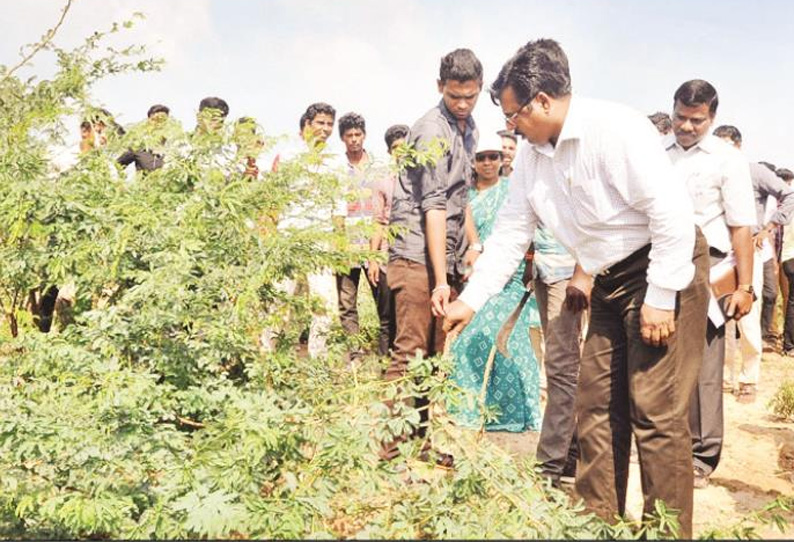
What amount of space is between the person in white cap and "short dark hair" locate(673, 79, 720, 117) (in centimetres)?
139

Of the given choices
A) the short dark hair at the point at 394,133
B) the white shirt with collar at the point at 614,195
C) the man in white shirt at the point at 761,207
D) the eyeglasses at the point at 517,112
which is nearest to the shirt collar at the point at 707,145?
the white shirt with collar at the point at 614,195

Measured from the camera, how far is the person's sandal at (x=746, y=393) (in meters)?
6.17

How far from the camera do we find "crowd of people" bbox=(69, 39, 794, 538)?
2527 mm

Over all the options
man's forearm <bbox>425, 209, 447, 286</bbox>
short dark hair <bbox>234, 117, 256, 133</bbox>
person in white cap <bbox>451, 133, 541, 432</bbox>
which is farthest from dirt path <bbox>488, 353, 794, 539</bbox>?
short dark hair <bbox>234, 117, 256, 133</bbox>

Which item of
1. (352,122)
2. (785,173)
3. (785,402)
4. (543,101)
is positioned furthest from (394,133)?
(785,173)

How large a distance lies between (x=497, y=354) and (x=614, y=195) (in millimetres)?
2791

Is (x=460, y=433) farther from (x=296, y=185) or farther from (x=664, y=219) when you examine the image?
(x=296, y=185)

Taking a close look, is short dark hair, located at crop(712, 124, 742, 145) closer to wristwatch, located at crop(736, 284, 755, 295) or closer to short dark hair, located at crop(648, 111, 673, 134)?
short dark hair, located at crop(648, 111, 673, 134)

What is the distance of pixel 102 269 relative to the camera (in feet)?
9.54

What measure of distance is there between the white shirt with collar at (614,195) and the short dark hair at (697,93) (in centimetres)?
147

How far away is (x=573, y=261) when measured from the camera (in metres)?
4.07

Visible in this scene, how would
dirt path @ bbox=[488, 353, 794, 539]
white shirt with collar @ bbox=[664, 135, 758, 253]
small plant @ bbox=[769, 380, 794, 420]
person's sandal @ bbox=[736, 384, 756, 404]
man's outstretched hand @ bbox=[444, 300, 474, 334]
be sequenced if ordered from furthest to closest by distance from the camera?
person's sandal @ bbox=[736, 384, 756, 404] < small plant @ bbox=[769, 380, 794, 420] < white shirt with collar @ bbox=[664, 135, 758, 253] < dirt path @ bbox=[488, 353, 794, 539] < man's outstretched hand @ bbox=[444, 300, 474, 334]

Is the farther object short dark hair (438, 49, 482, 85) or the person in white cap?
the person in white cap

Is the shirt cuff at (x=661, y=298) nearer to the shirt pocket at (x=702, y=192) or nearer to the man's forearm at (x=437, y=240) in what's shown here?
the man's forearm at (x=437, y=240)
